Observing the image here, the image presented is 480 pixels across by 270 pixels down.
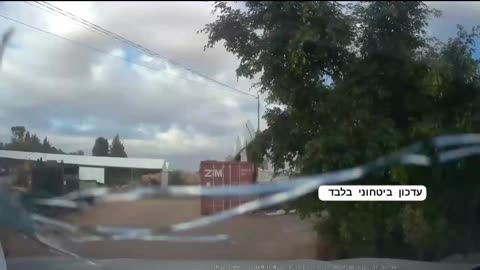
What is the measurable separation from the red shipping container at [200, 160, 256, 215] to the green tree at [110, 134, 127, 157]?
361mm

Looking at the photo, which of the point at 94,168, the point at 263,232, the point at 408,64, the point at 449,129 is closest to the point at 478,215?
the point at 449,129

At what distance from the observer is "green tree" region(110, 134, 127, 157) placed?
3.06 metres

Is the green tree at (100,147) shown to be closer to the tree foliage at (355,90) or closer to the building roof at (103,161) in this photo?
the building roof at (103,161)

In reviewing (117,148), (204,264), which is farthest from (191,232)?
(117,148)

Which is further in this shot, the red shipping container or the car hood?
the car hood

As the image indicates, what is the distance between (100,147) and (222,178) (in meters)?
0.57

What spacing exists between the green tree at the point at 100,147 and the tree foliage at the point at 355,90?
0.66 m

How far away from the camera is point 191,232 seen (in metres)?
3.12

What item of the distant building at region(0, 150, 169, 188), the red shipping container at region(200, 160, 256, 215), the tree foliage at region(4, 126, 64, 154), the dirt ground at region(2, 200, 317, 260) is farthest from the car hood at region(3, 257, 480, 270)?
the tree foliage at region(4, 126, 64, 154)

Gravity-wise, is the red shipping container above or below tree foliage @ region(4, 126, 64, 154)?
below

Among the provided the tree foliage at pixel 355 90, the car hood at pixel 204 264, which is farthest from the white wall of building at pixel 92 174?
the tree foliage at pixel 355 90

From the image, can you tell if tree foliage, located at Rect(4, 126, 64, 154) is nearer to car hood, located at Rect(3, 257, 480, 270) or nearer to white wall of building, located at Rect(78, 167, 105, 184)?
white wall of building, located at Rect(78, 167, 105, 184)

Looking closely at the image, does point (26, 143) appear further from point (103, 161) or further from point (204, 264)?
point (204, 264)

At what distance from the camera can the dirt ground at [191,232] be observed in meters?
3.04
